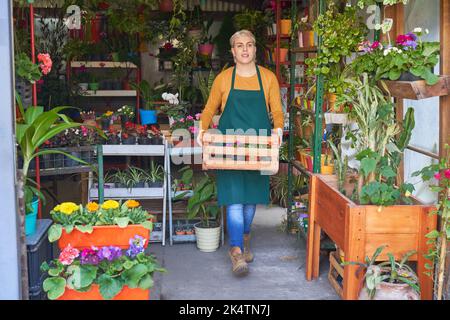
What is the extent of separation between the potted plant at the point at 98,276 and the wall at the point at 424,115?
5.70 feet

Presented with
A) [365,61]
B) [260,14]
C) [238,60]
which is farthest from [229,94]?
[260,14]

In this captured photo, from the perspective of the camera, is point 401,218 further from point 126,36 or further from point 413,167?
point 126,36

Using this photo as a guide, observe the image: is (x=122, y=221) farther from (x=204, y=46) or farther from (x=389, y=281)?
(x=204, y=46)

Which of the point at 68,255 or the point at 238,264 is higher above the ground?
the point at 68,255

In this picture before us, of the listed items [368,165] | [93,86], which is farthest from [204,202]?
[93,86]

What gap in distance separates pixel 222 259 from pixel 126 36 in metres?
4.95

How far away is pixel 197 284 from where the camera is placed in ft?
13.6

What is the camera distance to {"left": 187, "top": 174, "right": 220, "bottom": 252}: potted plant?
493 centimetres

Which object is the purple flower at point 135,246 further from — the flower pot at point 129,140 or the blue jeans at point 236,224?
the flower pot at point 129,140

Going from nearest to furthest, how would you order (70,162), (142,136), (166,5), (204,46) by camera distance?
(70,162) → (142,136) → (166,5) → (204,46)

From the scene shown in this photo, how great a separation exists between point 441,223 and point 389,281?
41cm

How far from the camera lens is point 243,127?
14.2ft

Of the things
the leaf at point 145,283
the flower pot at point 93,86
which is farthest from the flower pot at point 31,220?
the flower pot at point 93,86

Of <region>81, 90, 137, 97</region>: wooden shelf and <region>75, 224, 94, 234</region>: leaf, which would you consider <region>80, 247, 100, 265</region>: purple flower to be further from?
<region>81, 90, 137, 97</region>: wooden shelf
